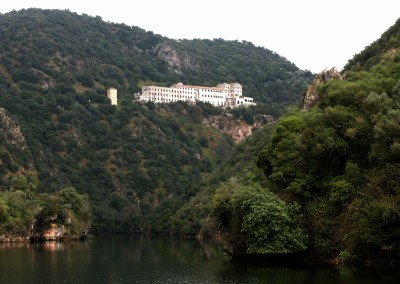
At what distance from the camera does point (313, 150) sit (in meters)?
68.6

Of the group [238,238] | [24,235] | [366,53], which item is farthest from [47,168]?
[238,238]

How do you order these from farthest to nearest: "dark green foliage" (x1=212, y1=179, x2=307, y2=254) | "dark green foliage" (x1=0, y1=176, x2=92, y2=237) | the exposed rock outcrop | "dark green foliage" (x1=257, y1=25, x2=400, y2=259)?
1. the exposed rock outcrop
2. "dark green foliage" (x1=0, y1=176, x2=92, y2=237)
3. "dark green foliage" (x1=212, y1=179, x2=307, y2=254)
4. "dark green foliage" (x1=257, y1=25, x2=400, y2=259)

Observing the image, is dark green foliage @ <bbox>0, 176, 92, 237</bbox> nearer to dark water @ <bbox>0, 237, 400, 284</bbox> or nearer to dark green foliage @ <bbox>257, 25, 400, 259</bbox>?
dark water @ <bbox>0, 237, 400, 284</bbox>

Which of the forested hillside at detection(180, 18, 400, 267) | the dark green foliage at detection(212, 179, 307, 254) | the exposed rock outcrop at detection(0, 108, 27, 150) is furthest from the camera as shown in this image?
the exposed rock outcrop at detection(0, 108, 27, 150)

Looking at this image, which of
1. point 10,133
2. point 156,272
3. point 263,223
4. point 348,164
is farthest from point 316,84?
point 10,133

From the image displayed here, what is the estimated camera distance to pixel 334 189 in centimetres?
6456

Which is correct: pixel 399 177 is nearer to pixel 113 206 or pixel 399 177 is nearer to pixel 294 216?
pixel 294 216

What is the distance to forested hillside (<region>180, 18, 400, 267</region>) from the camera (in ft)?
188

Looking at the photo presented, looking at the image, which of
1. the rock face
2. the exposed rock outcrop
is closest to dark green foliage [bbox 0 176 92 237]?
the exposed rock outcrop

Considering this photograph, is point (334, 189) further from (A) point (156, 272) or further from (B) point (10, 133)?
(B) point (10, 133)

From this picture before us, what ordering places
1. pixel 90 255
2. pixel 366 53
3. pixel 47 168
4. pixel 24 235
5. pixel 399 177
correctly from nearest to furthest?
1. pixel 399 177
2. pixel 90 255
3. pixel 366 53
4. pixel 24 235
5. pixel 47 168

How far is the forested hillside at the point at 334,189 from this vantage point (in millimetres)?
57375

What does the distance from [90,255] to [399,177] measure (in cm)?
4691

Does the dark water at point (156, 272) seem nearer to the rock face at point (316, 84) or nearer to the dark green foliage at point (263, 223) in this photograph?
the dark green foliage at point (263, 223)
